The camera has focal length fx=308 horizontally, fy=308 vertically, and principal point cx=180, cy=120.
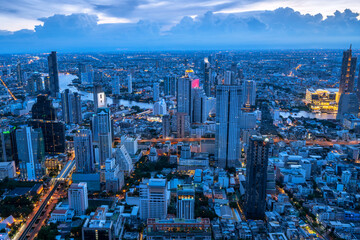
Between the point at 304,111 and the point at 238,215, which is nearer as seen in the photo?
the point at 238,215

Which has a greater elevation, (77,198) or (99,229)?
(99,229)

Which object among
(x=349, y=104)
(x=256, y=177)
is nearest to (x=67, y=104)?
(x=256, y=177)

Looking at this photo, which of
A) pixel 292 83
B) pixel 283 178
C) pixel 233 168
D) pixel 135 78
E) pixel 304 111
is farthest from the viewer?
pixel 135 78

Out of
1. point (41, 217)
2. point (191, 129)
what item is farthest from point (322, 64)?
point (41, 217)

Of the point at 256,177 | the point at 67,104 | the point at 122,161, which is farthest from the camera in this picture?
the point at 67,104

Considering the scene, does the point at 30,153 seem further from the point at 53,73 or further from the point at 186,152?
the point at 53,73

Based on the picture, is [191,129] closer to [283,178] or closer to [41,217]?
[283,178]

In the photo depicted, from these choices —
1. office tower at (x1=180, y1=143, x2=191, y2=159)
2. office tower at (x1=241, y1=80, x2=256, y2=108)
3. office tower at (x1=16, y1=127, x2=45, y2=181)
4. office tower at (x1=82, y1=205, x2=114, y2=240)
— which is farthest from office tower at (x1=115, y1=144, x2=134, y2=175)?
office tower at (x1=241, y1=80, x2=256, y2=108)
